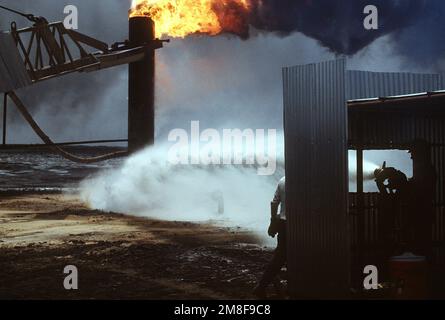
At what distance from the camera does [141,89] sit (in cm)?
2223

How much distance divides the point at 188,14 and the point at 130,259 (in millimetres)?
12377

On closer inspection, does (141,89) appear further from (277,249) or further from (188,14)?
(277,249)

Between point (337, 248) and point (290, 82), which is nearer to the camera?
point (337, 248)

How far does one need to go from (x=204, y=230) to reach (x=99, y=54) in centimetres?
822

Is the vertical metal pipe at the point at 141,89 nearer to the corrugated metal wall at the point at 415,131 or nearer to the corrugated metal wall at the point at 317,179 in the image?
the corrugated metal wall at the point at 415,131

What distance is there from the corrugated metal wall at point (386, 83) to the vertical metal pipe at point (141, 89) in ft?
43.9

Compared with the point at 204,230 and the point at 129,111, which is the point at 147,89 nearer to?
the point at 129,111

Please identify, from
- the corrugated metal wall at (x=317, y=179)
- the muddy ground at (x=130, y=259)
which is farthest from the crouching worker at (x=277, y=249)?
the muddy ground at (x=130, y=259)

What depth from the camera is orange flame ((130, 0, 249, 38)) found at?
862 inches

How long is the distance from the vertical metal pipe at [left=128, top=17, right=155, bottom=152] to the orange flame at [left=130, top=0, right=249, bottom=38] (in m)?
0.73

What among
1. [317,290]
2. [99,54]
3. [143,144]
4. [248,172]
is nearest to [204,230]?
[143,144]

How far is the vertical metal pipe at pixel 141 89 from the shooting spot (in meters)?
21.6

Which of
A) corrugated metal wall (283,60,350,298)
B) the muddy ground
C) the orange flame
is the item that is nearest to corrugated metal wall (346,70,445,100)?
corrugated metal wall (283,60,350,298)

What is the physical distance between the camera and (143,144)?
22969 millimetres
